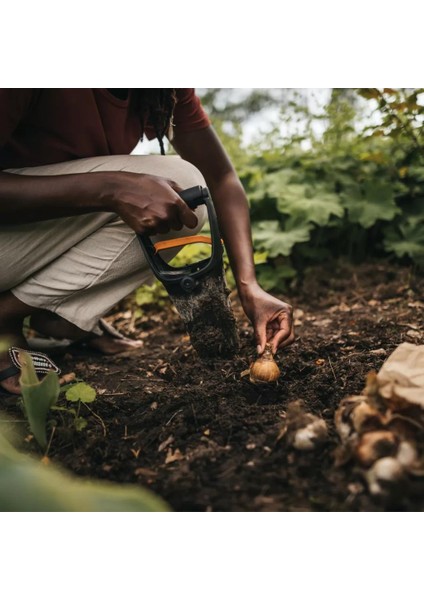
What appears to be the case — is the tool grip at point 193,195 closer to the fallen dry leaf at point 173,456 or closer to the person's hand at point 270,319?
the person's hand at point 270,319

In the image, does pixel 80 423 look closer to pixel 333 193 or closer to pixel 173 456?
pixel 173 456

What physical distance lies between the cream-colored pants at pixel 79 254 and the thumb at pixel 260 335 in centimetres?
49

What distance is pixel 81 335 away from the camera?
2.60 m

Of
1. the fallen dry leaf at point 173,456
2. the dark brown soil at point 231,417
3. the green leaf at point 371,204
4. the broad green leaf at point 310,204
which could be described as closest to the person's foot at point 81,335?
the dark brown soil at point 231,417

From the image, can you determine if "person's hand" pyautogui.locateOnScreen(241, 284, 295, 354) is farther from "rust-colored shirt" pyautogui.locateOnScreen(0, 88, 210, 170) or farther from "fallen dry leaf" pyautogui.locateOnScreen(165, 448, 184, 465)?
"rust-colored shirt" pyautogui.locateOnScreen(0, 88, 210, 170)

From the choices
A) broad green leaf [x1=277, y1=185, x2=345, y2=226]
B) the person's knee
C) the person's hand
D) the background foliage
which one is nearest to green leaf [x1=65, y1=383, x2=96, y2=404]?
the person's hand

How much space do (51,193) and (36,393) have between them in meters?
0.77

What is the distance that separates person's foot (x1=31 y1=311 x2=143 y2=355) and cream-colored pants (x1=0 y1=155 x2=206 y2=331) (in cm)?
36

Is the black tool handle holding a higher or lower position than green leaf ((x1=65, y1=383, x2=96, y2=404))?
higher

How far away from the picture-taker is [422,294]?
9.55 ft

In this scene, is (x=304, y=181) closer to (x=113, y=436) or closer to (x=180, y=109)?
(x=180, y=109)

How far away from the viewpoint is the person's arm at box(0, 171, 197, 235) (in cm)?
179
